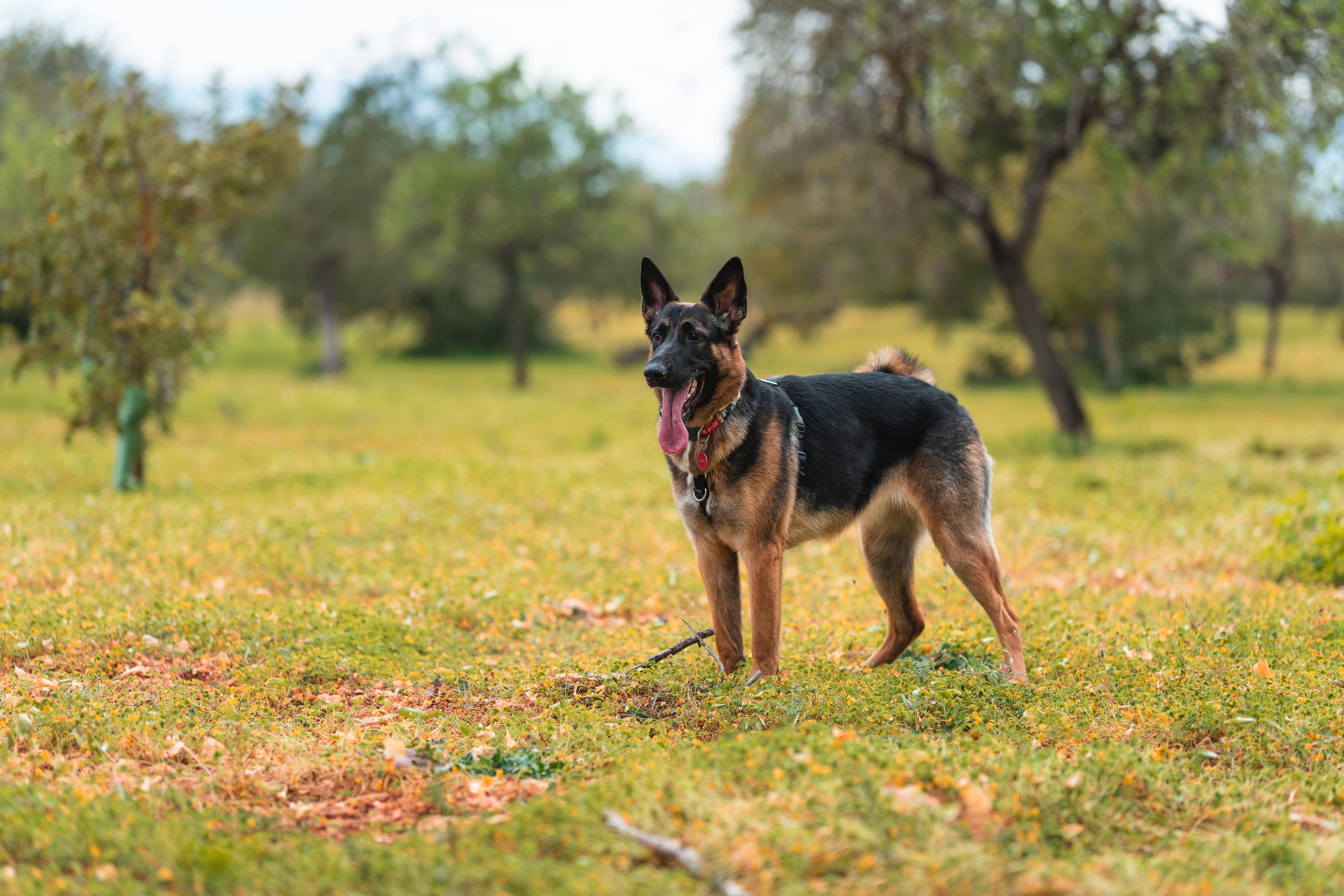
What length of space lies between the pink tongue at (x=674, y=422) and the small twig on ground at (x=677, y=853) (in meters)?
2.20

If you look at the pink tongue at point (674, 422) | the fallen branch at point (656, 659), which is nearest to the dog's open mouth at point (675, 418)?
the pink tongue at point (674, 422)

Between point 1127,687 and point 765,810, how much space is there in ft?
10.3

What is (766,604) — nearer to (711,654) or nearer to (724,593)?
(724,593)

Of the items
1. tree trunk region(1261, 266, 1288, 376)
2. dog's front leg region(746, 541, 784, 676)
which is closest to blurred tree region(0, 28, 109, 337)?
dog's front leg region(746, 541, 784, 676)

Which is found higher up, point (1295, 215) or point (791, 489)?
point (1295, 215)

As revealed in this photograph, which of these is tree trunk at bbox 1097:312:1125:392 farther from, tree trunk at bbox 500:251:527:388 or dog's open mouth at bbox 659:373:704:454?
dog's open mouth at bbox 659:373:704:454

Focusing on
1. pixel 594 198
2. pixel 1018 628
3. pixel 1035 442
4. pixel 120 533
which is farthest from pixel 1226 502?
pixel 594 198

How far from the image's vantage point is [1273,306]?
1539 inches

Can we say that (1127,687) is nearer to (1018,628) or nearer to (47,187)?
(1018,628)

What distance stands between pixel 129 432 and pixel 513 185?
21.8 m

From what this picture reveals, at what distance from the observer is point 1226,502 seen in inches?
502

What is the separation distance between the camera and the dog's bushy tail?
7328 mm

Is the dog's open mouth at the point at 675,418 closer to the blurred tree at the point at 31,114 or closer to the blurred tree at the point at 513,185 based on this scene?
the blurred tree at the point at 31,114

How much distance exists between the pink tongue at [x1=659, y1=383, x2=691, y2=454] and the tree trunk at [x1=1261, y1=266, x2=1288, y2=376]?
133 ft
